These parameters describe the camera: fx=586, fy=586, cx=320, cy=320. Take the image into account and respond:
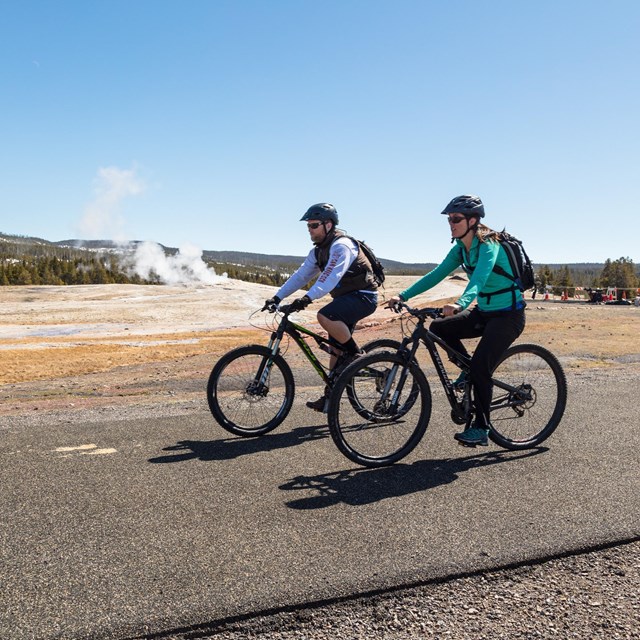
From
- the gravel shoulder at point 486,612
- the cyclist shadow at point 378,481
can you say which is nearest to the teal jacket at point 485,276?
the cyclist shadow at point 378,481

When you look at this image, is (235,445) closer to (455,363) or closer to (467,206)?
(455,363)

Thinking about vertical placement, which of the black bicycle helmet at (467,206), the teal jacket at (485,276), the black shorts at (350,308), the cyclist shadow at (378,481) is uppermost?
the black bicycle helmet at (467,206)

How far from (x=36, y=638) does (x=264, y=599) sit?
3.49 feet

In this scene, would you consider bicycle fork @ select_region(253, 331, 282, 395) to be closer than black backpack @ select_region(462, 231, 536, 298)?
No

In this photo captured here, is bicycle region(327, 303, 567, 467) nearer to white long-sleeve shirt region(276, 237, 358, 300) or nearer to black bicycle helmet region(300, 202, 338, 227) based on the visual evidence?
white long-sleeve shirt region(276, 237, 358, 300)

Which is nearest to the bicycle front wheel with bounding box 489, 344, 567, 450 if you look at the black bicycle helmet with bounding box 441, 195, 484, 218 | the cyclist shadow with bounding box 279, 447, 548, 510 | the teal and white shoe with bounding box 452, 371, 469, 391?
the teal and white shoe with bounding box 452, 371, 469, 391

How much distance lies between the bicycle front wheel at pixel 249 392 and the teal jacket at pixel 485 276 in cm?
175

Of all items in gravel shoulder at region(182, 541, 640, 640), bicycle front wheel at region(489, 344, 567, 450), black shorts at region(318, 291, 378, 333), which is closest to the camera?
gravel shoulder at region(182, 541, 640, 640)

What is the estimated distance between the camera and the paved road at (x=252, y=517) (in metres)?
3.07

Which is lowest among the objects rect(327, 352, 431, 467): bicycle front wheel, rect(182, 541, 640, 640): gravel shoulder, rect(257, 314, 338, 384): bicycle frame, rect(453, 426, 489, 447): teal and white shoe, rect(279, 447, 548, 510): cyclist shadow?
rect(182, 541, 640, 640): gravel shoulder

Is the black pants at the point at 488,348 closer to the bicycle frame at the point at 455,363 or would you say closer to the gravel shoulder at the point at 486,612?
the bicycle frame at the point at 455,363

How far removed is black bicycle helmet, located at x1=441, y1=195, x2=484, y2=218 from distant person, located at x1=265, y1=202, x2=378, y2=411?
1.35m

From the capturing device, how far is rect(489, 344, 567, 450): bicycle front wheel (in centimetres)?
597

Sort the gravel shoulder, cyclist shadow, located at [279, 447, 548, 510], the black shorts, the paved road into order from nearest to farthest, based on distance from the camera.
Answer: the gravel shoulder
the paved road
cyclist shadow, located at [279, 447, 548, 510]
the black shorts
